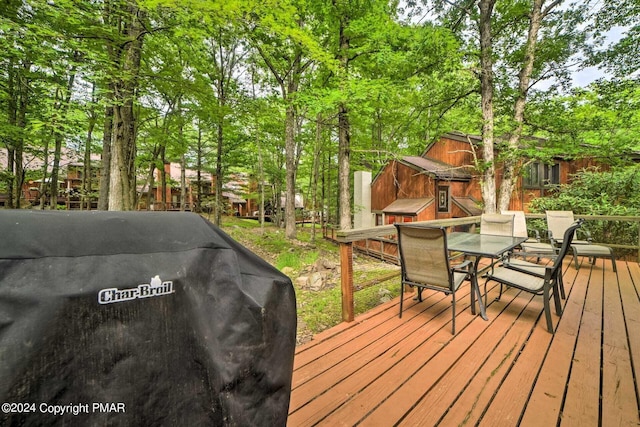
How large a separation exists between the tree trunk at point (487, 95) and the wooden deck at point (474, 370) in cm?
506

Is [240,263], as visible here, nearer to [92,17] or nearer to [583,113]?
[92,17]

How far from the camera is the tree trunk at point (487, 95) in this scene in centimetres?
743

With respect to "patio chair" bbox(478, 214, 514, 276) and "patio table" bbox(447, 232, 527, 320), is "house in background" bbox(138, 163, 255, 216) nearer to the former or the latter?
"patio chair" bbox(478, 214, 514, 276)

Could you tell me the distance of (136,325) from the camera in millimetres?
788

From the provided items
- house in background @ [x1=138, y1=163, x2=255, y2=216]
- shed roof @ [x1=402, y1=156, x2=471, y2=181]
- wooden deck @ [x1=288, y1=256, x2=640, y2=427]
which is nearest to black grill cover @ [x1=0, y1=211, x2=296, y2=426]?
wooden deck @ [x1=288, y1=256, x2=640, y2=427]

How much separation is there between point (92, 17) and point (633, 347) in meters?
8.89

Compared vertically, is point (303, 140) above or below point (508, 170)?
above

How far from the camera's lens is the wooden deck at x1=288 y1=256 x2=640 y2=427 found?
168 cm

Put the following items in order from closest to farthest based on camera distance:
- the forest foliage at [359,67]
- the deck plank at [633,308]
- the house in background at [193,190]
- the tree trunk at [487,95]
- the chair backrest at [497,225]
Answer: the deck plank at [633,308] → the chair backrest at [497,225] → the forest foliage at [359,67] → the tree trunk at [487,95] → the house in background at [193,190]

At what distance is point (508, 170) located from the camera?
328 inches

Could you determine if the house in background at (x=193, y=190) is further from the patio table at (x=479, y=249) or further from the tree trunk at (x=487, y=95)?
the patio table at (x=479, y=249)

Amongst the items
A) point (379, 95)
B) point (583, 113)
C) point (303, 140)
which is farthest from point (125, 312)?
point (303, 140)

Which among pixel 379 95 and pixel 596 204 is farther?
pixel 379 95
